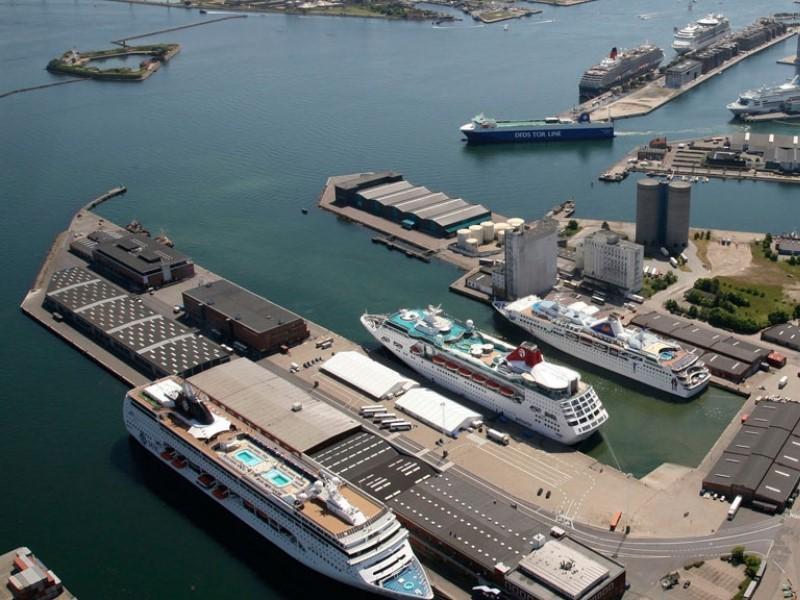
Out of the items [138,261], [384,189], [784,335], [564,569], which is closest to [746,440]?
[784,335]

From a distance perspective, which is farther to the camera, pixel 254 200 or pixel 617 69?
pixel 617 69

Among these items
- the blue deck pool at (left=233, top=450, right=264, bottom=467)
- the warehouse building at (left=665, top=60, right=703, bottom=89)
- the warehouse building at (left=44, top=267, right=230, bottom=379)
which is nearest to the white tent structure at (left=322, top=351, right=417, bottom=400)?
the warehouse building at (left=44, top=267, right=230, bottom=379)

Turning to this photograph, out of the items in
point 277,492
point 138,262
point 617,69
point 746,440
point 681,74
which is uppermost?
point 617,69

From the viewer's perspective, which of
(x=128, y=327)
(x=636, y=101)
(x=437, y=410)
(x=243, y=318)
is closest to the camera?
(x=437, y=410)

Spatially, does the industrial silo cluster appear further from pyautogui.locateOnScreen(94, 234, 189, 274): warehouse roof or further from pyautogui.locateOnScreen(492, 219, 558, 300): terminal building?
pyautogui.locateOnScreen(94, 234, 189, 274): warehouse roof

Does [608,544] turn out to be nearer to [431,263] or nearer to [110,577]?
[110,577]

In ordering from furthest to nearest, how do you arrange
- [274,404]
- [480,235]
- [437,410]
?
[480,235], [437,410], [274,404]

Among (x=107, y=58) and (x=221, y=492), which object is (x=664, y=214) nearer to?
(x=221, y=492)
